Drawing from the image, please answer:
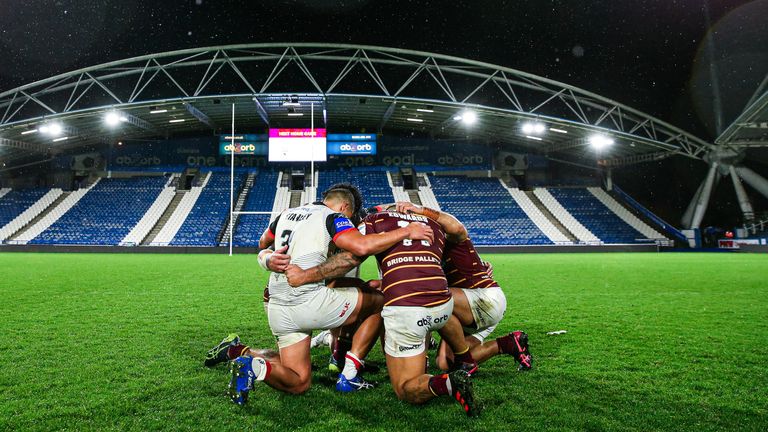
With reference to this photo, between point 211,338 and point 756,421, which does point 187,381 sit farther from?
point 756,421

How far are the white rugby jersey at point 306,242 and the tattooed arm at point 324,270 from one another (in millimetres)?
85

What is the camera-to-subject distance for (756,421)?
2.65 metres

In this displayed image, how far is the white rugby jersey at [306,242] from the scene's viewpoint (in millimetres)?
3328

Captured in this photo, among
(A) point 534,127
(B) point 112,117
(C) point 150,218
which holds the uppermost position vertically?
(B) point 112,117

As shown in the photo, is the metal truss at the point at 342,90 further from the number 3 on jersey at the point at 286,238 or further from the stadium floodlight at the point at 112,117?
the number 3 on jersey at the point at 286,238

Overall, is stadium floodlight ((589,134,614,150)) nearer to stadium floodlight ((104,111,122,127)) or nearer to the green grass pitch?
the green grass pitch

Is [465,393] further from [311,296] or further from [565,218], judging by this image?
[565,218]

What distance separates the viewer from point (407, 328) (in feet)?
10.1

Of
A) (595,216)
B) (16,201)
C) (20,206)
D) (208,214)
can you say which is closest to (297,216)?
(208,214)

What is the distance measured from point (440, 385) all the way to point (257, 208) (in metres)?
30.5

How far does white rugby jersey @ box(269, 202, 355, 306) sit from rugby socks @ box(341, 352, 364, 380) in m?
0.59

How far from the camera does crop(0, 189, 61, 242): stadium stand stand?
3003cm

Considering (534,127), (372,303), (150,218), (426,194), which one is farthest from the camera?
(426,194)

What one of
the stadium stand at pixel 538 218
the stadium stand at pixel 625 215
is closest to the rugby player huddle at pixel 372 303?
the stadium stand at pixel 538 218
